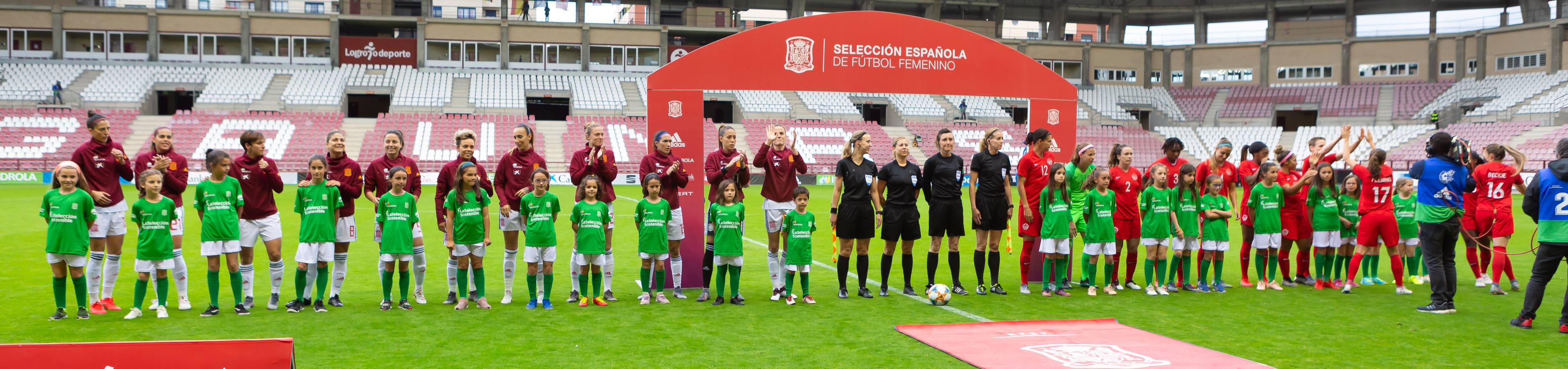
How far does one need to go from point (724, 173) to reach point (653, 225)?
86 centimetres

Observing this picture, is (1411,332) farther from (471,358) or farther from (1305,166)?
(471,358)

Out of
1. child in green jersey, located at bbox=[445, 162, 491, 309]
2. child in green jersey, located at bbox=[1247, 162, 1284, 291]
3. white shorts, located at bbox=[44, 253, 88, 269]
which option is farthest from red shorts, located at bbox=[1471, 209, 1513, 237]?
white shorts, located at bbox=[44, 253, 88, 269]

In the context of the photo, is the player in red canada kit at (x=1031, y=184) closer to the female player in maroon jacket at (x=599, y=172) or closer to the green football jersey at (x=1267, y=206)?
the green football jersey at (x=1267, y=206)

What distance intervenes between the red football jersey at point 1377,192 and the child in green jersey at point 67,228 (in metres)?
11.8

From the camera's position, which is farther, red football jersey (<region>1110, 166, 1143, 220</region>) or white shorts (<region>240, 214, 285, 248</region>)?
red football jersey (<region>1110, 166, 1143, 220</region>)

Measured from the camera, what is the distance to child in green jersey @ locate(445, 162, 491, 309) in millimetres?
8695

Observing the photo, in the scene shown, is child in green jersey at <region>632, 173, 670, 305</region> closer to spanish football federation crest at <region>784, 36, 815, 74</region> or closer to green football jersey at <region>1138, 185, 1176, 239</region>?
spanish football federation crest at <region>784, 36, 815, 74</region>

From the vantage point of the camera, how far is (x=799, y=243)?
927cm

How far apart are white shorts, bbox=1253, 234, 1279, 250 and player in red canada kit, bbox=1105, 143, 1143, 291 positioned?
1.33m

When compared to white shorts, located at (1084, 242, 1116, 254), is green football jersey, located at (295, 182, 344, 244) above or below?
above

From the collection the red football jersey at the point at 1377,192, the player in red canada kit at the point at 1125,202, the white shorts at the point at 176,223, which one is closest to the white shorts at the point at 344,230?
the white shorts at the point at 176,223

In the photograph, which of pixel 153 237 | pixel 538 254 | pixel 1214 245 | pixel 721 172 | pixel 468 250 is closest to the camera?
pixel 153 237

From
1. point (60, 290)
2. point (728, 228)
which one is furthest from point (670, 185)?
point (60, 290)

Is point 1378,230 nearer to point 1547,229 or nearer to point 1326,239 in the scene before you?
point 1326,239
